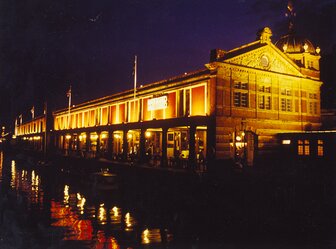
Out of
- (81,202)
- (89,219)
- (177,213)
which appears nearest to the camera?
(89,219)

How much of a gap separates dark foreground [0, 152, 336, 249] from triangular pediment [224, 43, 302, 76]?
11012 mm

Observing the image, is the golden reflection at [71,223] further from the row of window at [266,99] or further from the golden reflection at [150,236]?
the row of window at [266,99]

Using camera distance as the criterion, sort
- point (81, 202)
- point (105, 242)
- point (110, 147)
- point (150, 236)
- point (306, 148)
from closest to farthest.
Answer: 1. point (105, 242)
2. point (150, 236)
3. point (81, 202)
4. point (306, 148)
5. point (110, 147)

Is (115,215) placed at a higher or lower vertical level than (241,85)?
lower

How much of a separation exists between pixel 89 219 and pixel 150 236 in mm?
4288

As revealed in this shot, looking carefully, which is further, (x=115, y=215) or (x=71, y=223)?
(x=115, y=215)

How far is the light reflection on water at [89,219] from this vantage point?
13.0 m

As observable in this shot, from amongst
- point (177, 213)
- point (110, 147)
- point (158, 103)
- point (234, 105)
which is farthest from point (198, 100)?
point (110, 147)

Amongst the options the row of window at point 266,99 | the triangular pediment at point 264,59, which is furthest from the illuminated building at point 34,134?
the triangular pediment at point 264,59

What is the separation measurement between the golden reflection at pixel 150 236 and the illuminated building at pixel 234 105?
10.1 m

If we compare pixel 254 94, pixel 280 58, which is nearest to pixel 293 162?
pixel 254 94

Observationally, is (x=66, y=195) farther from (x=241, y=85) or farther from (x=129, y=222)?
(x=241, y=85)

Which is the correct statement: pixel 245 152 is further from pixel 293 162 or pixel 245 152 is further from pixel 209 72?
pixel 209 72

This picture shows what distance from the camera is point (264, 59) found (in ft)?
95.7
